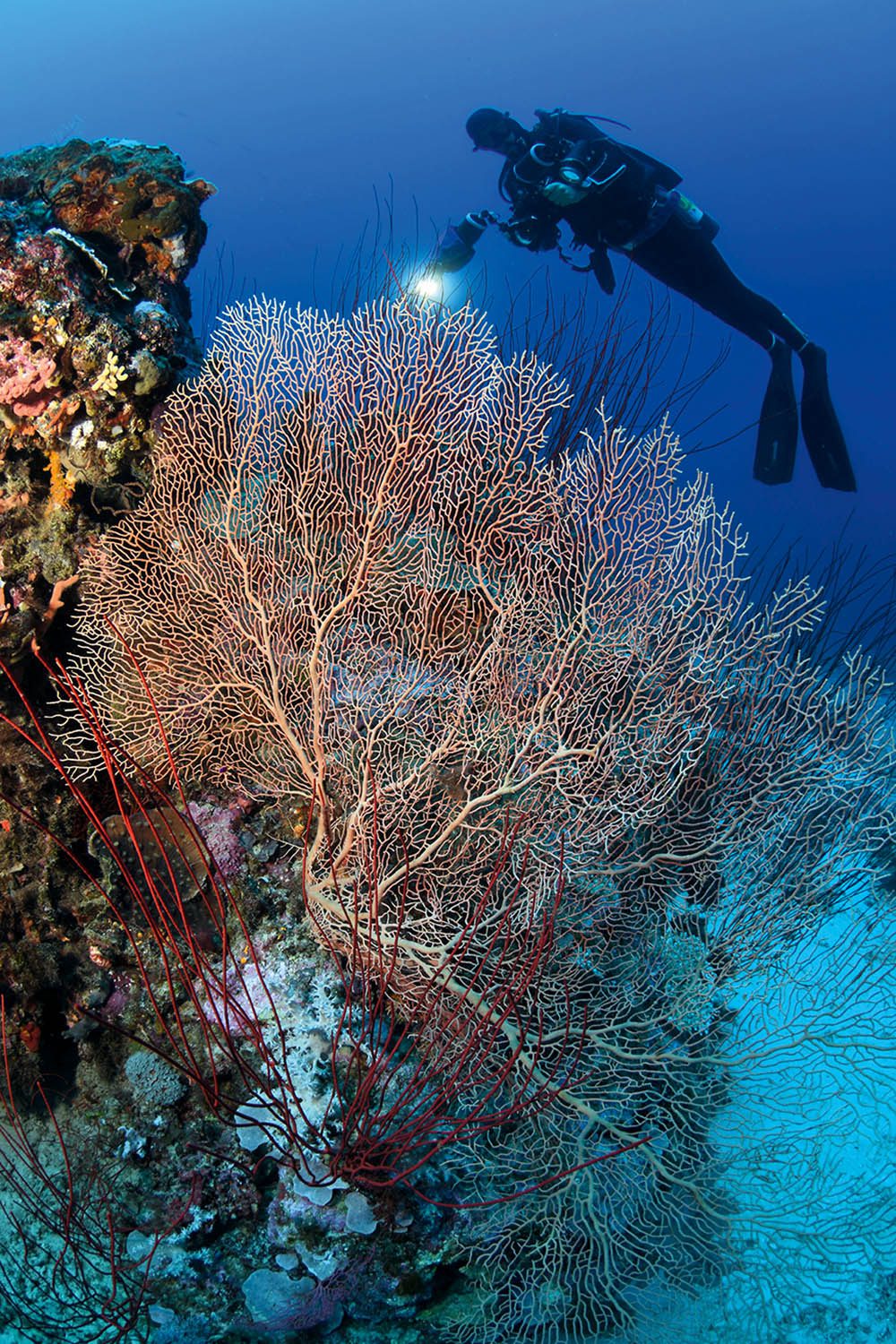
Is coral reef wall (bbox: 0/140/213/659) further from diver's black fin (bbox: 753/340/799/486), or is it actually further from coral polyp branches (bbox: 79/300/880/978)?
diver's black fin (bbox: 753/340/799/486)

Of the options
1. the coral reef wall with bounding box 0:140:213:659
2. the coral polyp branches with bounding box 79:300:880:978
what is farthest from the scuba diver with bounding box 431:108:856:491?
the coral polyp branches with bounding box 79:300:880:978

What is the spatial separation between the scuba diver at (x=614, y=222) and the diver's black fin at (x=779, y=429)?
0.02 m

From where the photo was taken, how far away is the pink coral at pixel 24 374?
3338 mm

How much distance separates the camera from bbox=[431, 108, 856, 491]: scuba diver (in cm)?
869

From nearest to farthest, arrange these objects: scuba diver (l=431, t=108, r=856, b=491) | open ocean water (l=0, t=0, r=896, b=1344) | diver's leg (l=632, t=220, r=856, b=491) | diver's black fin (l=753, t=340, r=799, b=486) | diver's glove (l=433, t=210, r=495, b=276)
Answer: open ocean water (l=0, t=0, r=896, b=1344), scuba diver (l=431, t=108, r=856, b=491), diver's glove (l=433, t=210, r=495, b=276), diver's leg (l=632, t=220, r=856, b=491), diver's black fin (l=753, t=340, r=799, b=486)

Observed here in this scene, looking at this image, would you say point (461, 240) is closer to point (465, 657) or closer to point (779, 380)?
point (779, 380)

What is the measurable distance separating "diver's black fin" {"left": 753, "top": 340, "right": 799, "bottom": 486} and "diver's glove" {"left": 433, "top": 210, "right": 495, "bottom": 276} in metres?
4.85

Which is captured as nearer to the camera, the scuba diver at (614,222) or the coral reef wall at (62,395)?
the coral reef wall at (62,395)

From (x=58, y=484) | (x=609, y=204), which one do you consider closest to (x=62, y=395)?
(x=58, y=484)

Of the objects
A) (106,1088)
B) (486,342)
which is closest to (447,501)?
(486,342)

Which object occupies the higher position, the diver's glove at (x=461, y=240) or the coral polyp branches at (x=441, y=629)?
the diver's glove at (x=461, y=240)

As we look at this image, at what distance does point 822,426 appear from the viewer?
10414 millimetres

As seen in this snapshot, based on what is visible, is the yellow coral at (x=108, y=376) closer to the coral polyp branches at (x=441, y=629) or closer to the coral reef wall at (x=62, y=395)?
the coral reef wall at (x=62, y=395)

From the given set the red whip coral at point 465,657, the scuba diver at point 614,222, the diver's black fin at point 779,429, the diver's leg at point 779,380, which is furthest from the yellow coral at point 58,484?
the diver's black fin at point 779,429
